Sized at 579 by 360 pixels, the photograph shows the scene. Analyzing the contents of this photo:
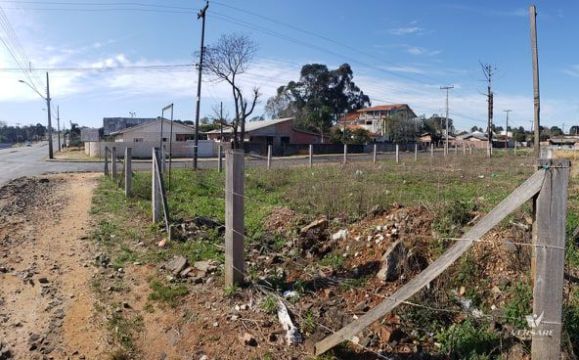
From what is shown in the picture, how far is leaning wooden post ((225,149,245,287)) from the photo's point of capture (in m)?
4.88

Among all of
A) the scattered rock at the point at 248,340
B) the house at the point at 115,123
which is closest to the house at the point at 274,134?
the house at the point at 115,123

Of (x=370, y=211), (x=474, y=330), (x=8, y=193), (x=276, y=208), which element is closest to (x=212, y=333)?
(x=474, y=330)

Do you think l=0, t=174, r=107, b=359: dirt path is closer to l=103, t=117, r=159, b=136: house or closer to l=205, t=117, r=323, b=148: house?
l=205, t=117, r=323, b=148: house

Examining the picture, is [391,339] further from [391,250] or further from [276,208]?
[276,208]

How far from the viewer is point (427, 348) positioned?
12.9 feet

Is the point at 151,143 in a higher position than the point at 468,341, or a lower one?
higher

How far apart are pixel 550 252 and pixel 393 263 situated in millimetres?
2069

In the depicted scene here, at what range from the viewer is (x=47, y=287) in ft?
18.3

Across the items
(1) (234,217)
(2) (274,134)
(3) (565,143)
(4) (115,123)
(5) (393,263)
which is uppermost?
(4) (115,123)

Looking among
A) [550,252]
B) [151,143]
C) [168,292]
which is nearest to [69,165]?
[151,143]

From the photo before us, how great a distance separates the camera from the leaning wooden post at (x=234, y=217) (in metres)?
4.88

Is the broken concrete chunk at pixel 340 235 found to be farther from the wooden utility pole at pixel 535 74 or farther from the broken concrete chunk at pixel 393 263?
the wooden utility pole at pixel 535 74

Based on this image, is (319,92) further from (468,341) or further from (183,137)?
(468,341)

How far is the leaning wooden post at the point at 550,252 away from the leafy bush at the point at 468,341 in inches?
30.3
